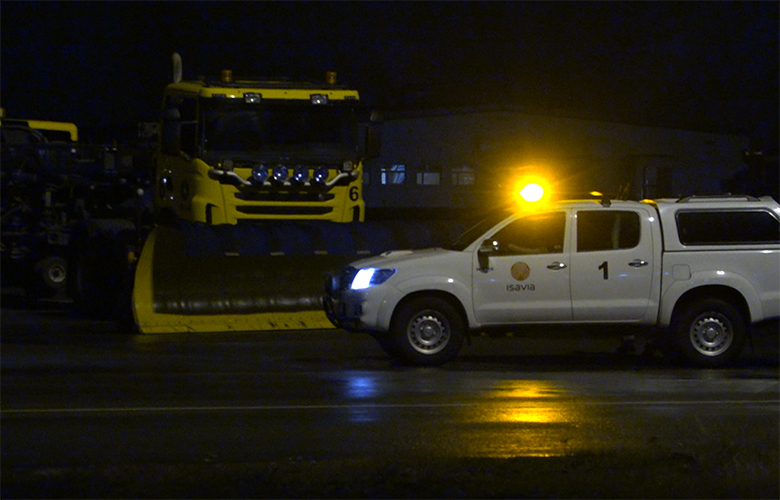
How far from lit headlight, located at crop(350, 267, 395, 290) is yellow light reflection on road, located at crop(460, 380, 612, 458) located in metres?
2.13

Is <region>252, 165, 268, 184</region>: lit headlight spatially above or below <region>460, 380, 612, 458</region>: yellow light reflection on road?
above

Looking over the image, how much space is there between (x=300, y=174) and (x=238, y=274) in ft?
Result: 5.93

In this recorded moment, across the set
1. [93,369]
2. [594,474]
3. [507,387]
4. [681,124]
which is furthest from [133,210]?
[681,124]

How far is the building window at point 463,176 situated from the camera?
4250 centimetres

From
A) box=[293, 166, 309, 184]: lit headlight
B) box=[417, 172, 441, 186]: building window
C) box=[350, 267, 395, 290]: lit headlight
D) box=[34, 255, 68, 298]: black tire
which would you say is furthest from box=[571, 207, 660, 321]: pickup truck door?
box=[417, 172, 441, 186]: building window

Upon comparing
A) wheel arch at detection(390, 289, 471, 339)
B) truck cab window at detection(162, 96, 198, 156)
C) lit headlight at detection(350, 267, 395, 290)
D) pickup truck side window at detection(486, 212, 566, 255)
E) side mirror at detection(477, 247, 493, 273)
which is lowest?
wheel arch at detection(390, 289, 471, 339)

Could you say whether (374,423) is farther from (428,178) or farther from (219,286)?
(428,178)

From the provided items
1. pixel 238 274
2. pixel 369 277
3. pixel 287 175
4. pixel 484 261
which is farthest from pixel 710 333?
pixel 287 175

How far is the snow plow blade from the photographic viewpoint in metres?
14.3

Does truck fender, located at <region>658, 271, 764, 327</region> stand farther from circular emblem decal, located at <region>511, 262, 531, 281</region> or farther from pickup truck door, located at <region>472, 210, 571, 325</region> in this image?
circular emblem decal, located at <region>511, 262, 531, 281</region>

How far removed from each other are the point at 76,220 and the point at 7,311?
6.92 feet

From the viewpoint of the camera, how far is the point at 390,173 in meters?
42.6

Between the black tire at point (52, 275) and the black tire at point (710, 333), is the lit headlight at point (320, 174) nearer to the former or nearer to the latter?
the black tire at point (710, 333)

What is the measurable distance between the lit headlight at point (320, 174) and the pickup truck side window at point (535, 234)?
413 cm
